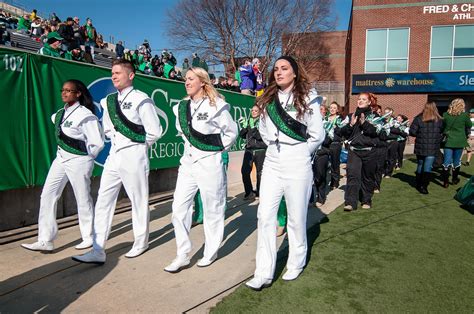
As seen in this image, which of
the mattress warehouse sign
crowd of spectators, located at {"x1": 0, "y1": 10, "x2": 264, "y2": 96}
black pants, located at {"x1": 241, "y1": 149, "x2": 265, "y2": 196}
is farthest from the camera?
the mattress warehouse sign

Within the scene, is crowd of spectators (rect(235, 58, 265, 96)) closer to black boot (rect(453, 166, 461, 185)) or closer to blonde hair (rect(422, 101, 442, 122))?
blonde hair (rect(422, 101, 442, 122))

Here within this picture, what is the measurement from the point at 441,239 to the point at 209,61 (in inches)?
1291

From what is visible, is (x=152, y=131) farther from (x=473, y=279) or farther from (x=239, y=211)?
(x=473, y=279)

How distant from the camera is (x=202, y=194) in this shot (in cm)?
393

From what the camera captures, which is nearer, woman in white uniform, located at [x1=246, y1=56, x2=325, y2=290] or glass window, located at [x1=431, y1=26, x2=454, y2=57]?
woman in white uniform, located at [x1=246, y1=56, x2=325, y2=290]

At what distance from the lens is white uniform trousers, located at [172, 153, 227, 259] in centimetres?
390

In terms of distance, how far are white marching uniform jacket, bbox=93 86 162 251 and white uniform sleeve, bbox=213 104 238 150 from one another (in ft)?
2.38

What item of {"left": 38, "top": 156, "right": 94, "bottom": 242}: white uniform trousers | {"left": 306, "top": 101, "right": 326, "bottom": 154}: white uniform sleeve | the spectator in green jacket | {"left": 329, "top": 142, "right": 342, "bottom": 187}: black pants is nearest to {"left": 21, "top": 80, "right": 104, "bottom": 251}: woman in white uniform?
{"left": 38, "top": 156, "right": 94, "bottom": 242}: white uniform trousers

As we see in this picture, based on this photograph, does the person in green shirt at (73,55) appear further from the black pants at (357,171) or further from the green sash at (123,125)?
the black pants at (357,171)

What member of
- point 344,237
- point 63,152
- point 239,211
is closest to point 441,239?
point 344,237

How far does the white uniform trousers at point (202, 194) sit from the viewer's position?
3.90 m

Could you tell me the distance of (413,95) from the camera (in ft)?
85.6

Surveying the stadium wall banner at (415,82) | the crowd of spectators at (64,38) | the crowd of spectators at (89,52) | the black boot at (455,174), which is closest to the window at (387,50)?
the stadium wall banner at (415,82)

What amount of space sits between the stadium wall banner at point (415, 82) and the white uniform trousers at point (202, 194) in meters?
25.0
